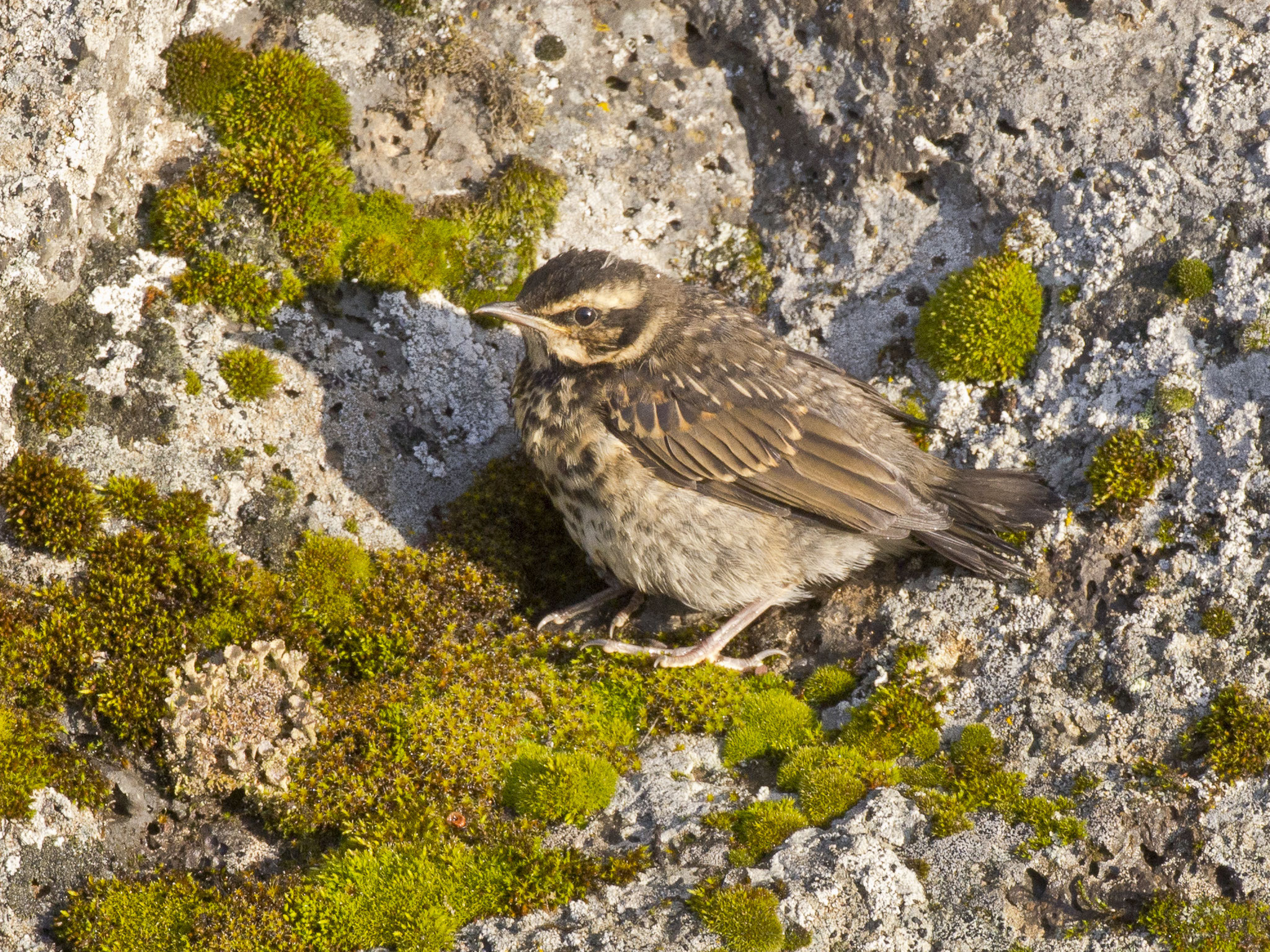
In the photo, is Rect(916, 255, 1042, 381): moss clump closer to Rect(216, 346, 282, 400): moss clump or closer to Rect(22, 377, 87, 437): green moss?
Rect(216, 346, 282, 400): moss clump

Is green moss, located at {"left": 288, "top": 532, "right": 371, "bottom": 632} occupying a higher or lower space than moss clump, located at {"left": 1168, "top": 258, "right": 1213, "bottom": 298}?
lower

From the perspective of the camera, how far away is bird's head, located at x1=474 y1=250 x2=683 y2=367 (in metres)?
6.41

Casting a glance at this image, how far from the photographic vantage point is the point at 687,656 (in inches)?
255

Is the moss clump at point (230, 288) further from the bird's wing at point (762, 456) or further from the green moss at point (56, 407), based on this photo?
the bird's wing at point (762, 456)

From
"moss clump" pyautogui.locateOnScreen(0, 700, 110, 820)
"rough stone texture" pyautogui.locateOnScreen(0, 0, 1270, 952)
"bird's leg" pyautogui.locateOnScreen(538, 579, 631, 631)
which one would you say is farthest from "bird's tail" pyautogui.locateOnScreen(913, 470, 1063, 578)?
"moss clump" pyautogui.locateOnScreen(0, 700, 110, 820)

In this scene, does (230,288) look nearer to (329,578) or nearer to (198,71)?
(198,71)

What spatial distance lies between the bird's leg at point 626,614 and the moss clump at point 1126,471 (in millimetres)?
2872

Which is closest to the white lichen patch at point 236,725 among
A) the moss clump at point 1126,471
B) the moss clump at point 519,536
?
the moss clump at point 519,536

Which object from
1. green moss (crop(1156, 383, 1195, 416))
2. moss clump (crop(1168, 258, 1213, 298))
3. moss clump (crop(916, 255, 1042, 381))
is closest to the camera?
green moss (crop(1156, 383, 1195, 416))

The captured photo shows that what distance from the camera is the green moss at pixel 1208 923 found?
4750 millimetres

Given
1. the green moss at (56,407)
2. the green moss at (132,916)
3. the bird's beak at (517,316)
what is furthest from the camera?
the bird's beak at (517,316)

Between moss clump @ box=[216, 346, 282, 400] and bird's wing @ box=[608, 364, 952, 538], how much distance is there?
7.17 ft

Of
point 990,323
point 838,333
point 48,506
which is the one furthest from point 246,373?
point 990,323

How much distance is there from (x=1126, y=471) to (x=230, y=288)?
5.65 m
